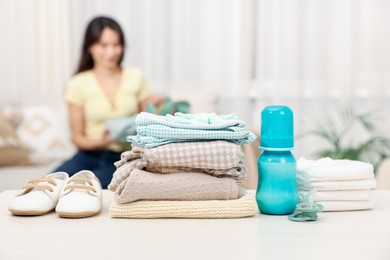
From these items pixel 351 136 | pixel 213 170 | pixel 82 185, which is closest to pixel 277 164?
pixel 213 170

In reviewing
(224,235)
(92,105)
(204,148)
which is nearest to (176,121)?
(204,148)

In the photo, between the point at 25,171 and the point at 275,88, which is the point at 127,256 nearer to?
the point at 25,171

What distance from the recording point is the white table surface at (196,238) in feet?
3.05

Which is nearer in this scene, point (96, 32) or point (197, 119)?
point (197, 119)

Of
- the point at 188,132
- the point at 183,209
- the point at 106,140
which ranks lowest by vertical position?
the point at 106,140

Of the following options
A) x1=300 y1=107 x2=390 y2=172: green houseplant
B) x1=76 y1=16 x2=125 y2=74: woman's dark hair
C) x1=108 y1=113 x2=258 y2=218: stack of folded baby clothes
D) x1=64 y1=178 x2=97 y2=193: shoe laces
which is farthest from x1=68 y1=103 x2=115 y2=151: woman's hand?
x1=108 y1=113 x2=258 y2=218: stack of folded baby clothes

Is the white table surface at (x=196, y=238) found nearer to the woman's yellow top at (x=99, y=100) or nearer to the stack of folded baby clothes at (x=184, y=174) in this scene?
the stack of folded baby clothes at (x=184, y=174)

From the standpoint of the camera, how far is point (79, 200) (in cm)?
116

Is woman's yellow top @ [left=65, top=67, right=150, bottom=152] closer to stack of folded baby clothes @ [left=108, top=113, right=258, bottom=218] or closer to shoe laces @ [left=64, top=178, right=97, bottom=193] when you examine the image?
shoe laces @ [left=64, top=178, right=97, bottom=193]

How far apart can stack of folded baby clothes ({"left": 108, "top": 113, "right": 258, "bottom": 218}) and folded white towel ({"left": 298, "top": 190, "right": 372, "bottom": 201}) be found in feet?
0.39

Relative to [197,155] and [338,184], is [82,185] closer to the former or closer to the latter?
[197,155]

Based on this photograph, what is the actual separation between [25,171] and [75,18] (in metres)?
1.13

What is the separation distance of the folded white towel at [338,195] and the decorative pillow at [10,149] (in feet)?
7.44

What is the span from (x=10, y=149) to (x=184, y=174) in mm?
2247
